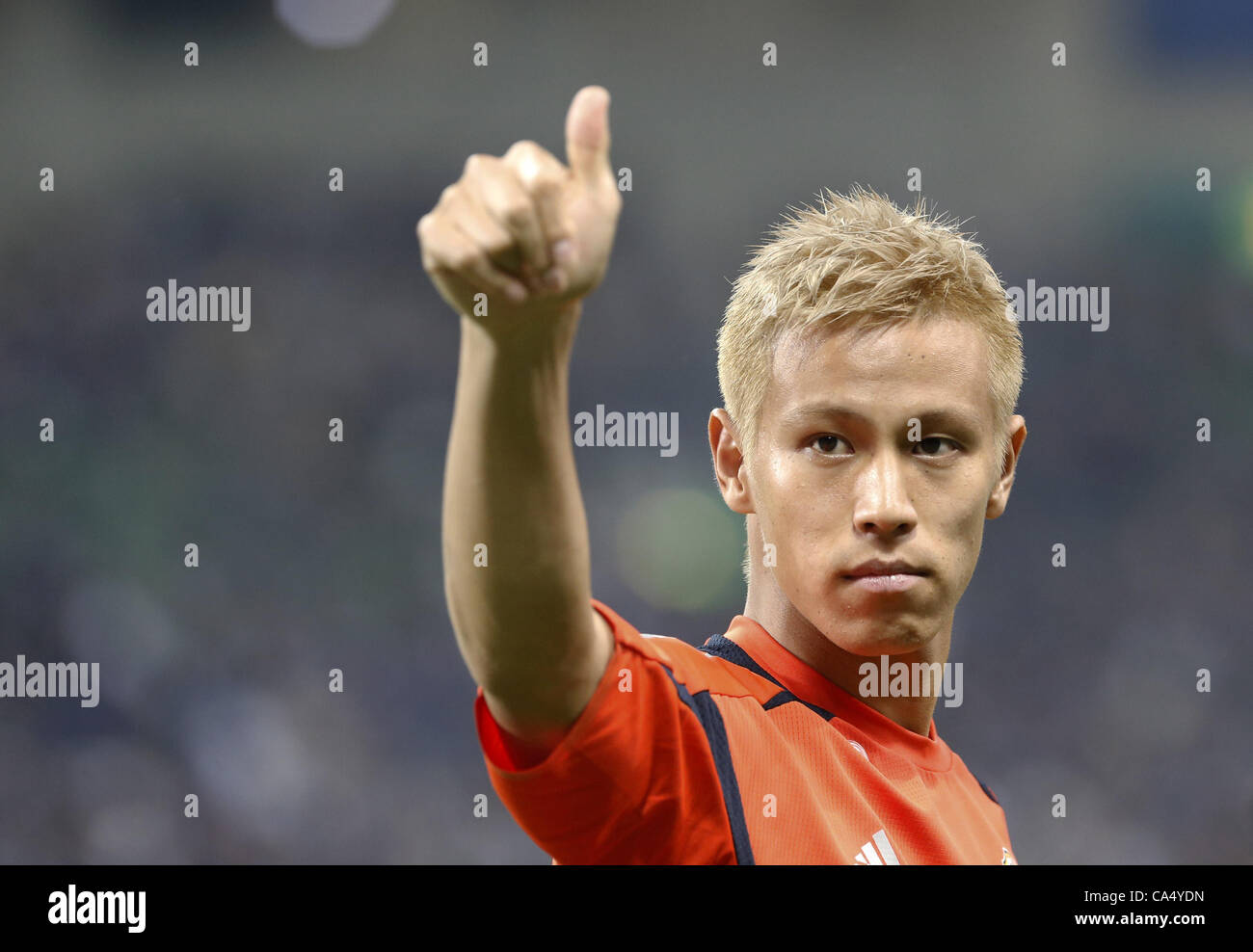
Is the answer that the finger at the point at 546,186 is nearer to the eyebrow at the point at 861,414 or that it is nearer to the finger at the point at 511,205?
the finger at the point at 511,205

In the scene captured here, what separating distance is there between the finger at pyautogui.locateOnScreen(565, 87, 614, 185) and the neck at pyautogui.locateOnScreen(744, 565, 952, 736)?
977mm

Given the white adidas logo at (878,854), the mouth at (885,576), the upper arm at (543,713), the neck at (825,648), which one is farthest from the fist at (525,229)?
the white adidas logo at (878,854)

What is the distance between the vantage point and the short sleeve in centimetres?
144

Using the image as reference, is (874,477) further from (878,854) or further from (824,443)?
(878,854)

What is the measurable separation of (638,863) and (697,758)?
0.57 ft

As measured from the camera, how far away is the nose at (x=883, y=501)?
1.79 meters

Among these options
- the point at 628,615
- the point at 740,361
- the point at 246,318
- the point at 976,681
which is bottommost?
the point at 976,681

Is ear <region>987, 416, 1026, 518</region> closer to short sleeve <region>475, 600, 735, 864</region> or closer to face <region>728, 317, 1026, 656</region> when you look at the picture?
face <region>728, 317, 1026, 656</region>

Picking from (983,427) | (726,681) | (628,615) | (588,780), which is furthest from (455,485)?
(628,615)

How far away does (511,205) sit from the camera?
115 cm

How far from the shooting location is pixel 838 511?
1.83m

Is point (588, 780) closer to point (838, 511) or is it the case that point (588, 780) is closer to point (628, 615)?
point (838, 511)

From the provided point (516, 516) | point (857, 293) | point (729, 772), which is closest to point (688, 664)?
point (729, 772)

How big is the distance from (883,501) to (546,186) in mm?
874
